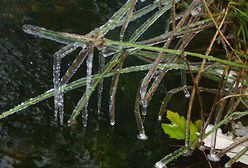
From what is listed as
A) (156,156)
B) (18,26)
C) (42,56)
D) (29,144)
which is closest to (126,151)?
(156,156)

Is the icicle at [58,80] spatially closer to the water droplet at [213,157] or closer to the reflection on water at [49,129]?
the reflection on water at [49,129]

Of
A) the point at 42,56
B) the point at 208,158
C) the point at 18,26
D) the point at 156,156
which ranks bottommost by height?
the point at 208,158

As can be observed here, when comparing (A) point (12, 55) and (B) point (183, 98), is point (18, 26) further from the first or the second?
(B) point (183, 98)

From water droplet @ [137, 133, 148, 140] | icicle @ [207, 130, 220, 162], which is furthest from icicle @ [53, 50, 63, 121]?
icicle @ [207, 130, 220, 162]

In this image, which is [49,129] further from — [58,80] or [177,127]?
[177,127]

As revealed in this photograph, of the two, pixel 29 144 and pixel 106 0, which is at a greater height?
pixel 106 0

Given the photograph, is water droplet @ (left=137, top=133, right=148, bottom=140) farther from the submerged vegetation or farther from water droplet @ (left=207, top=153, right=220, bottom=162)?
water droplet @ (left=207, top=153, right=220, bottom=162)

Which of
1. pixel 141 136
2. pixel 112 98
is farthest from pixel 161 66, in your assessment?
pixel 141 136
